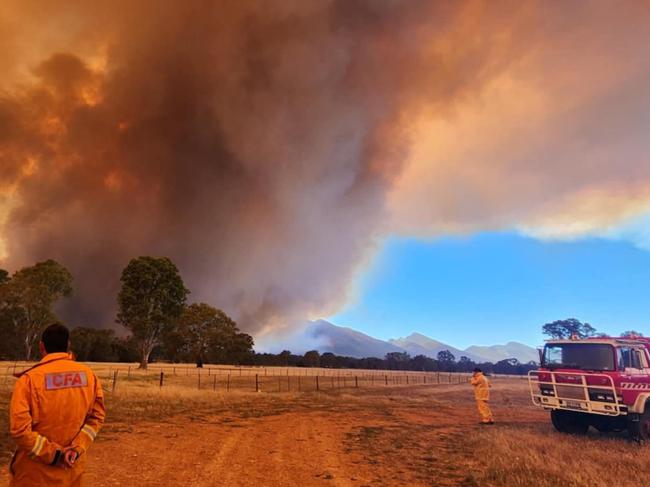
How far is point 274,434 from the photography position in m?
12.4

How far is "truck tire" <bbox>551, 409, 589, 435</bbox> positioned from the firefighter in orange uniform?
14.6m

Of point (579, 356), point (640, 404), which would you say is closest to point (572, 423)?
point (579, 356)

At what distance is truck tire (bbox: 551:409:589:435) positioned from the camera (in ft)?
43.7

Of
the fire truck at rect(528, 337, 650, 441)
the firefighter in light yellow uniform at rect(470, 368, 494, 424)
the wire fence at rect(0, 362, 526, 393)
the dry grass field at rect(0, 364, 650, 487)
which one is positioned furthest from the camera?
the wire fence at rect(0, 362, 526, 393)

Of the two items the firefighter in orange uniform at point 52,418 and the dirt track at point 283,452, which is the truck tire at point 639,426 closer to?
the dirt track at point 283,452

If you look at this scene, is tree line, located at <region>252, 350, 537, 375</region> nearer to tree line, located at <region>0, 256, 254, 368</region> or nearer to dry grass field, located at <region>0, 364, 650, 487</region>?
tree line, located at <region>0, 256, 254, 368</region>

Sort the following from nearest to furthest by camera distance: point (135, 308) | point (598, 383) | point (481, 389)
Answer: point (598, 383) < point (481, 389) < point (135, 308)

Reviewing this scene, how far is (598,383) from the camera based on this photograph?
463 inches

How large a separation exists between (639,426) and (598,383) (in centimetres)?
145

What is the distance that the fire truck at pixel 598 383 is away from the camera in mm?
11359

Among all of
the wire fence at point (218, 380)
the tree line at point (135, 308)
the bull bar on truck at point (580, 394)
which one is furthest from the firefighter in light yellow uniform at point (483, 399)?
the tree line at point (135, 308)

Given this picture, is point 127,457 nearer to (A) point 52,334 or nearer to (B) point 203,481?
(B) point 203,481

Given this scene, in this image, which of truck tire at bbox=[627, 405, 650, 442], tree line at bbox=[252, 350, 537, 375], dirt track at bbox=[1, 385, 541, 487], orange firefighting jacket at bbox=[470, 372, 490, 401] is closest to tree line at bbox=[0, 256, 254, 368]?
tree line at bbox=[252, 350, 537, 375]

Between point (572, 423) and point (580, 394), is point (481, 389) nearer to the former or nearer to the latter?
point (572, 423)
